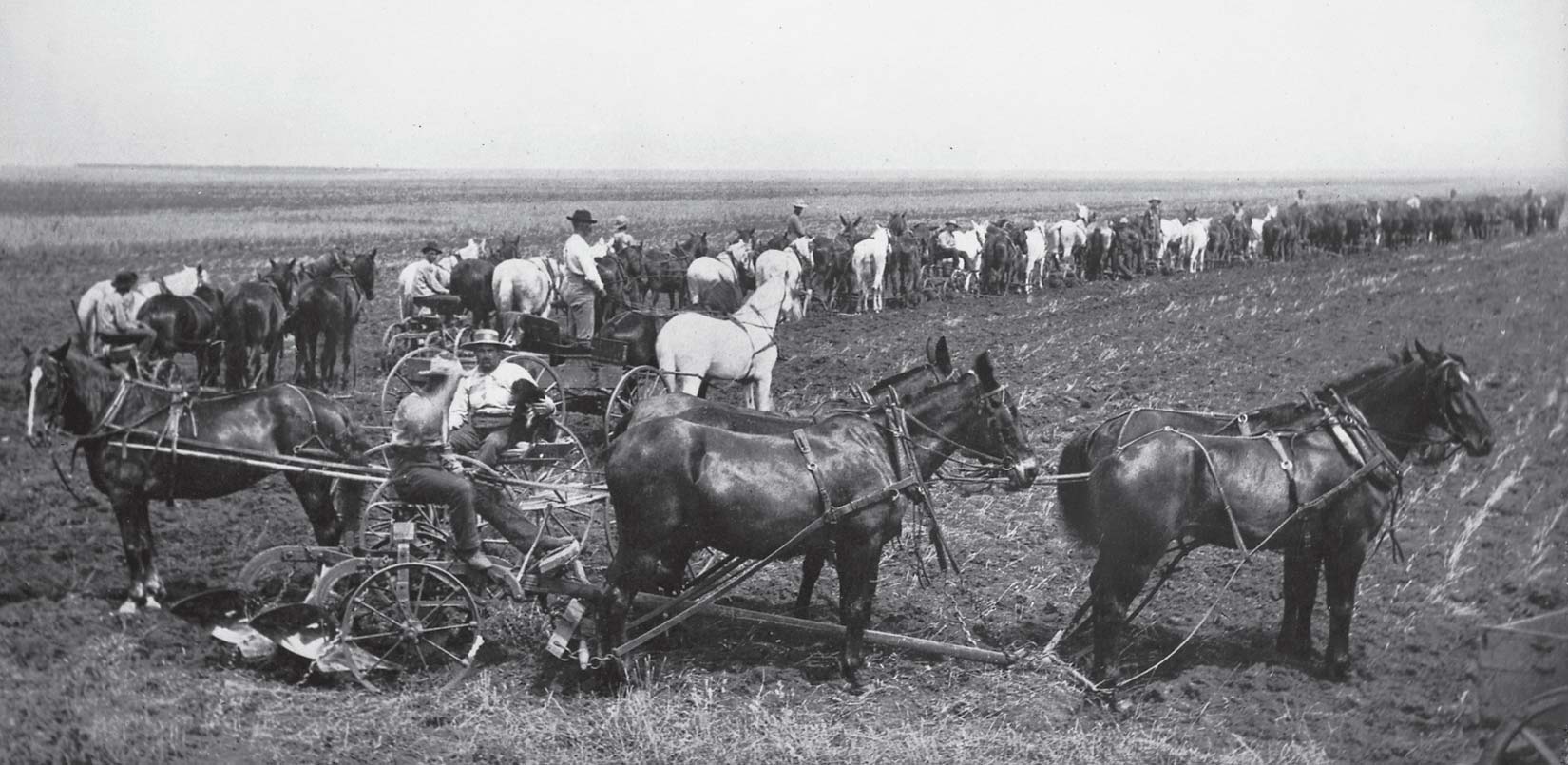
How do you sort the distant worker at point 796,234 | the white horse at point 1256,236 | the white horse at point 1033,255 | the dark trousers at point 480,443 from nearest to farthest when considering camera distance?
the dark trousers at point 480,443
the distant worker at point 796,234
the white horse at point 1033,255
the white horse at point 1256,236

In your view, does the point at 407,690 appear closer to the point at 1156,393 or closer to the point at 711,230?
the point at 1156,393

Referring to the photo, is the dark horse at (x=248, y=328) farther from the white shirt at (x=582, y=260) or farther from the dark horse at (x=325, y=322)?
the white shirt at (x=582, y=260)

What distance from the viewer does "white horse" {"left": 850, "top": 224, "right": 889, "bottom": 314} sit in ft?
77.0

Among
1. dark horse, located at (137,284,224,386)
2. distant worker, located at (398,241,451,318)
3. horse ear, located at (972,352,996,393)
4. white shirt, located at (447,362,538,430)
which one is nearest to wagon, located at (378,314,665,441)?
white shirt, located at (447,362,538,430)

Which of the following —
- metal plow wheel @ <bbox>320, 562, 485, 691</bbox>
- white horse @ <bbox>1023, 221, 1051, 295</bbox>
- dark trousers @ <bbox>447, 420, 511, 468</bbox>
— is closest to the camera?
metal plow wheel @ <bbox>320, 562, 485, 691</bbox>

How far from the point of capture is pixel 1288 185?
120m

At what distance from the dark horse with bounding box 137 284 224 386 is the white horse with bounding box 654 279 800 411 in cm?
599

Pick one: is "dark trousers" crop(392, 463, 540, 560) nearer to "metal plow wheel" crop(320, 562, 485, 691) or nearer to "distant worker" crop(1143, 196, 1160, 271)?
"metal plow wheel" crop(320, 562, 485, 691)

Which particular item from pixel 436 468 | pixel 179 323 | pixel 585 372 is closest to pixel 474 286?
pixel 179 323

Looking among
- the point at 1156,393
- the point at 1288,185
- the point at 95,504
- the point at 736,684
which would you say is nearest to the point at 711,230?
the point at 1156,393

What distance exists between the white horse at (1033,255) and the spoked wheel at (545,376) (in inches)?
654

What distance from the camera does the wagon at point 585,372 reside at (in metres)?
11.2

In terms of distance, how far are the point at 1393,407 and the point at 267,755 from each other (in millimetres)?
7034

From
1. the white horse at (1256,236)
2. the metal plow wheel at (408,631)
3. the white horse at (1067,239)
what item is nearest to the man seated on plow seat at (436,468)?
the metal plow wheel at (408,631)
